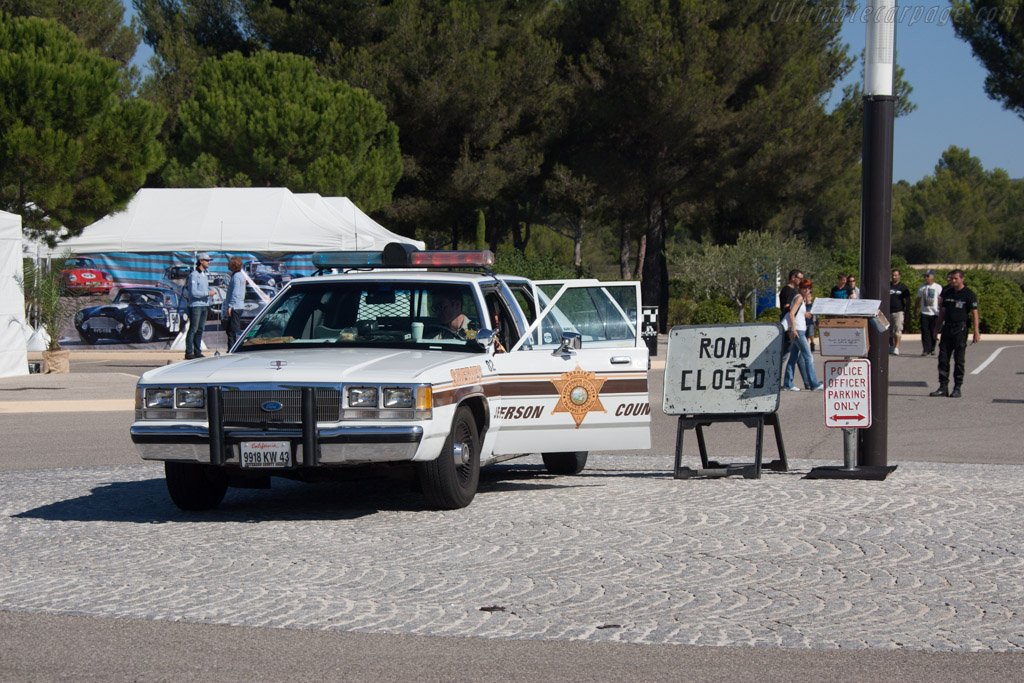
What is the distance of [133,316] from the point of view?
92.1ft

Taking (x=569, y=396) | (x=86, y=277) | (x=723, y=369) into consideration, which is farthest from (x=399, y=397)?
(x=86, y=277)

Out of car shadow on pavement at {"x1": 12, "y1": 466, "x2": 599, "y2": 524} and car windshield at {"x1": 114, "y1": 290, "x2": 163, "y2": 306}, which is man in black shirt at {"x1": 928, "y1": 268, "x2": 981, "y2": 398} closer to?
car shadow on pavement at {"x1": 12, "y1": 466, "x2": 599, "y2": 524}

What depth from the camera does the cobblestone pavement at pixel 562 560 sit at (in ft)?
19.2

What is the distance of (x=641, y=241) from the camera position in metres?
58.8

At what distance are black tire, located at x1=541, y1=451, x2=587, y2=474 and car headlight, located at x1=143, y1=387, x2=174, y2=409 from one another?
372 centimetres

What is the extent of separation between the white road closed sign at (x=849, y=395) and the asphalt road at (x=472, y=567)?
1.78 feet

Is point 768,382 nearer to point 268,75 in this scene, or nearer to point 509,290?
point 509,290

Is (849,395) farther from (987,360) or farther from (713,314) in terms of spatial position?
(713,314)

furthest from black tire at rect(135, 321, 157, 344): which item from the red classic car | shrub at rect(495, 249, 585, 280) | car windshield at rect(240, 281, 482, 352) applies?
car windshield at rect(240, 281, 482, 352)

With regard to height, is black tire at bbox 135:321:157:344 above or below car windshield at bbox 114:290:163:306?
below

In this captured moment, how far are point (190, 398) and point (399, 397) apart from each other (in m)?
Answer: 1.40

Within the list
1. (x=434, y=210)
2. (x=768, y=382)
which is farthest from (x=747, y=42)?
(x=768, y=382)

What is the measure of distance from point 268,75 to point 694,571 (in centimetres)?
3781

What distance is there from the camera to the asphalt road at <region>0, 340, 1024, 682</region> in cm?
514
